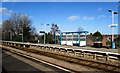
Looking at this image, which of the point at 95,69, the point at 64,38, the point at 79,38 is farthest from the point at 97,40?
the point at 95,69

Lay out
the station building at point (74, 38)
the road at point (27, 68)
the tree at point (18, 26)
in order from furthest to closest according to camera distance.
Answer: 1. the tree at point (18, 26)
2. the station building at point (74, 38)
3. the road at point (27, 68)

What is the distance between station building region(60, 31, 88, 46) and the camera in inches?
954

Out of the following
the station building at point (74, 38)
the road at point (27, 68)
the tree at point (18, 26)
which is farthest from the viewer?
the tree at point (18, 26)

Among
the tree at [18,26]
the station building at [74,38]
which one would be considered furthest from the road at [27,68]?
the tree at [18,26]

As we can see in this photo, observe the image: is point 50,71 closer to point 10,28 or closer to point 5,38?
point 10,28

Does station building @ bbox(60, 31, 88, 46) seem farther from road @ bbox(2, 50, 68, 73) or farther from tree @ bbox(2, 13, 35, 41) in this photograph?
tree @ bbox(2, 13, 35, 41)

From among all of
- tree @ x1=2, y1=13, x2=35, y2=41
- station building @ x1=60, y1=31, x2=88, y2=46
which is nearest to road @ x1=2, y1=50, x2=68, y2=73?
station building @ x1=60, y1=31, x2=88, y2=46

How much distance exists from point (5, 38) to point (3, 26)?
9.21m

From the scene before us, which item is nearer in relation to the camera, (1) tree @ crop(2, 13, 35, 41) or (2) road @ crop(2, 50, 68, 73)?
(2) road @ crop(2, 50, 68, 73)

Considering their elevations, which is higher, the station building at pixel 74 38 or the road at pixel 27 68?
the station building at pixel 74 38

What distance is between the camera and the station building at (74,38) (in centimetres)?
2423

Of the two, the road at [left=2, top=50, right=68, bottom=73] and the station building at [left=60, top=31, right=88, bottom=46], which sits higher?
the station building at [left=60, top=31, right=88, bottom=46]

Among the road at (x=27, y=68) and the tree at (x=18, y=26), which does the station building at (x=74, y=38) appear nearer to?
the road at (x=27, y=68)

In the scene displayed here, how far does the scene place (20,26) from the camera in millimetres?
66312
